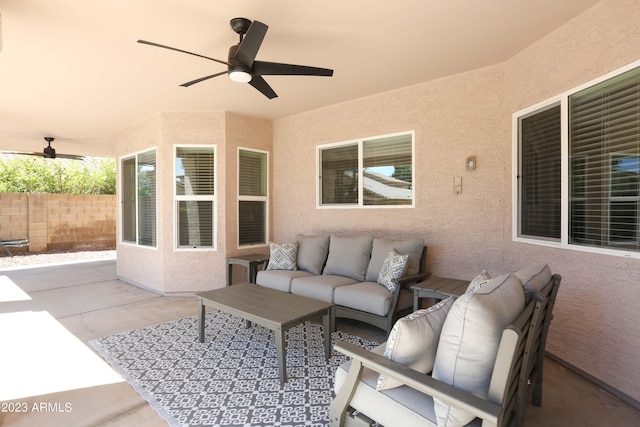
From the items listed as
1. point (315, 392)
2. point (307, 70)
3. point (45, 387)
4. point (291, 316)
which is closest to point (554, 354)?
point (315, 392)

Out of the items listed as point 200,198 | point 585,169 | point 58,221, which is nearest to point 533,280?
point 585,169

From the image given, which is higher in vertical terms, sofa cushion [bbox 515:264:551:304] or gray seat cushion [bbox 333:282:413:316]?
sofa cushion [bbox 515:264:551:304]

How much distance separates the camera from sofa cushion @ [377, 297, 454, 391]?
1462 millimetres

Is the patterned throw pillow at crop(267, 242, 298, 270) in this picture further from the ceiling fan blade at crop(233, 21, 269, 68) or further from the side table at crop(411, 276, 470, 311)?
the ceiling fan blade at crop(233, 21, 269, 68)

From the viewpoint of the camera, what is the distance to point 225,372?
264 cm

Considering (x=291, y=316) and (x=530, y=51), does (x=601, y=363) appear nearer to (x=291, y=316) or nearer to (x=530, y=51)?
(x=291, y=316)

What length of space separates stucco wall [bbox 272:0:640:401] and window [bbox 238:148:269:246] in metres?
0.21

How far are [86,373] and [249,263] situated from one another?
2.22m

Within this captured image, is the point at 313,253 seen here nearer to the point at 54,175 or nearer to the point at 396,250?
the point at 396,250

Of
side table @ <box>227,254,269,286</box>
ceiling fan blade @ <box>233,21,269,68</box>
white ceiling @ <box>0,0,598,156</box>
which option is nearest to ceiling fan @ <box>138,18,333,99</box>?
ceiling fan blade @ <box>233,21,269,68</box>

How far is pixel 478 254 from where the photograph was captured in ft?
11.8

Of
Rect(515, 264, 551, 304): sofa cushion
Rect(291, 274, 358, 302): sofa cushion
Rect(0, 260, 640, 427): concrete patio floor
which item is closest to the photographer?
Rect(515, 264, 551, 304): sofa cushion

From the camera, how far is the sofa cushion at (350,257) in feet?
12.9

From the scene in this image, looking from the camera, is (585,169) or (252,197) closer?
(585,169)
